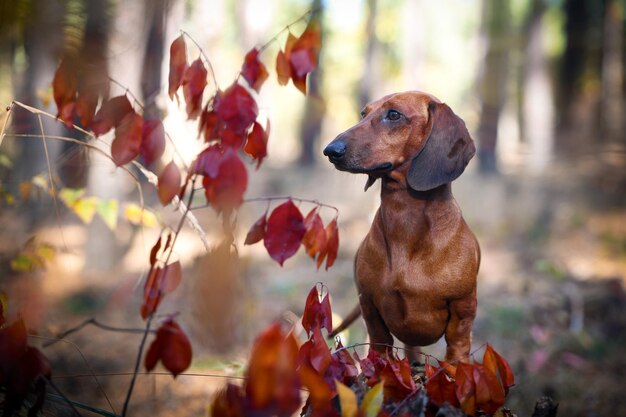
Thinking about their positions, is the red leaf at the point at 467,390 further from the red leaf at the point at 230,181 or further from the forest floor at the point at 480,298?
the red leaf at the point at 230,181

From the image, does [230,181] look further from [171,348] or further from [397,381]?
[397,381]

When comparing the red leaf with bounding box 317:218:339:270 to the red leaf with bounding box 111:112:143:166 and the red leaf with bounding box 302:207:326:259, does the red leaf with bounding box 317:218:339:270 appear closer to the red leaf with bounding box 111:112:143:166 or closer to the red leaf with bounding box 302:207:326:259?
the red leaf with bounding box 302:207:326:259

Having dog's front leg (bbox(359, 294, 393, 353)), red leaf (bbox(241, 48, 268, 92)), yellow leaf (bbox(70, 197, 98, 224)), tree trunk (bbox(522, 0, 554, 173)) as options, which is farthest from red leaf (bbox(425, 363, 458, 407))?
tree trunk (bbox(522, 0, 554, 173))

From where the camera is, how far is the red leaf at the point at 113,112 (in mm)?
2135

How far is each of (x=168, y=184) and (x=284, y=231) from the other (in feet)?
1.67

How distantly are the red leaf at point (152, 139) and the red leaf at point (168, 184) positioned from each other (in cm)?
10

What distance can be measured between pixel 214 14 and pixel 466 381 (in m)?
8.01

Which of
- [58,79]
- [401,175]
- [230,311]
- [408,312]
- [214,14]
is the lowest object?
[230,311]

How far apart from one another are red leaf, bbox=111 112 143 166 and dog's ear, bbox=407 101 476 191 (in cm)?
126

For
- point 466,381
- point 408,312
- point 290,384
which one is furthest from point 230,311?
point 290,384

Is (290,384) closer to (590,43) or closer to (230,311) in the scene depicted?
(230,311)

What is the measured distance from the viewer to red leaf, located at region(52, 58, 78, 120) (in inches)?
85.1

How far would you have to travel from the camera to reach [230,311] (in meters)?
6.14

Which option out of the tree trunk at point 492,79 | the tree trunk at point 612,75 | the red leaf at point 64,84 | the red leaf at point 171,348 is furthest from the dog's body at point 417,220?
the tree trunk at point 612,75
